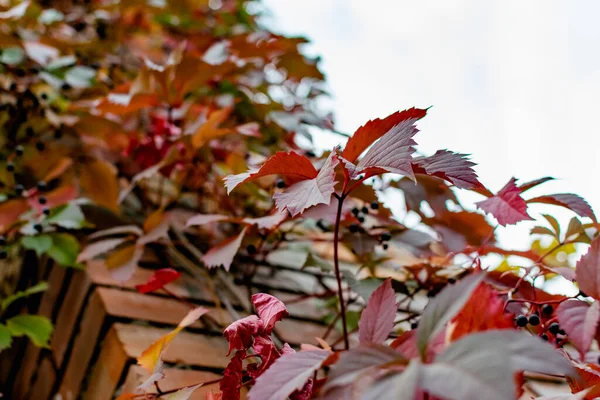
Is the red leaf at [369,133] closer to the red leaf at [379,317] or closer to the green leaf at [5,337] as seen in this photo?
the red leaf at [379,317]

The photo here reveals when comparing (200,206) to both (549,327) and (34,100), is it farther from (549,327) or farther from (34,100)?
(549,327)

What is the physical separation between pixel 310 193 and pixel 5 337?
0.65 m

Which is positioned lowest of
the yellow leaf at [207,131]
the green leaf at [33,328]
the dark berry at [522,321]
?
the green leaf at [33,328]

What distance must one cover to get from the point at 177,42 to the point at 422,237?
140cm

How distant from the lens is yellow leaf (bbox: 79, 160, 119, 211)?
1.29 m

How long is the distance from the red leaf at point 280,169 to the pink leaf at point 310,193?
0.02 meters

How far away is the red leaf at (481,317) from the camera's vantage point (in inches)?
19.6

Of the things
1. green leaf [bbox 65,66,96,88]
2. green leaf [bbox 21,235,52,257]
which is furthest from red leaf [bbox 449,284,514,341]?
green leaf [bbox 65,66,96,88]

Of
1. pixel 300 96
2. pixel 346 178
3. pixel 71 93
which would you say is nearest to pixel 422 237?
pixel 346 178

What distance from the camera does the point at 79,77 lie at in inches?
53.4

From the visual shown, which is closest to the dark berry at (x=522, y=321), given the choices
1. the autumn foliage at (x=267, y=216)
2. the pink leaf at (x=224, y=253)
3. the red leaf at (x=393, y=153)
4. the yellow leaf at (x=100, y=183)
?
the autumn foliage at (x=267, y=216)

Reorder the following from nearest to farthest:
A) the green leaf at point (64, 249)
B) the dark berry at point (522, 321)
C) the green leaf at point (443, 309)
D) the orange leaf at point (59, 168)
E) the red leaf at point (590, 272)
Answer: the green leaf at point (443, 309)
the red leaf at point (590, 272)
the dark berry at point (522, 321)
the green leaf at point (64, 249)
the orange leaf at point (59, 168)

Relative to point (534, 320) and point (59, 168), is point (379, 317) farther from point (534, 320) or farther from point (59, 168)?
point (59, 168)

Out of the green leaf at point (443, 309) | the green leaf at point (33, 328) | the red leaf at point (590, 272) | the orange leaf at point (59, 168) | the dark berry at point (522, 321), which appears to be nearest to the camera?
the green leaf at point (443, 309)
